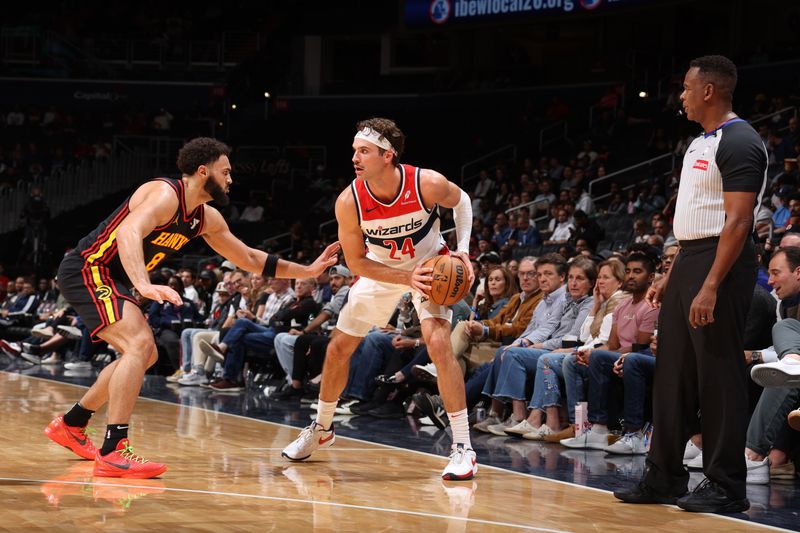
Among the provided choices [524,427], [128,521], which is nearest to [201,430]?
[524,427]

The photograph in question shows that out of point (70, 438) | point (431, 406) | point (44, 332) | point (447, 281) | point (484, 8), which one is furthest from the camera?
point (484, 8)

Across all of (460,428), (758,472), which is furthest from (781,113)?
(460,428)

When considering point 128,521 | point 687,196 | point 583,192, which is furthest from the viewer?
point 583,192

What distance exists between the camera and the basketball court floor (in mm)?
4102

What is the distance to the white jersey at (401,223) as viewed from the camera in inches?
213

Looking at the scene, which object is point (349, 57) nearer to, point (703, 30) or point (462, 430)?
point (703, 30)

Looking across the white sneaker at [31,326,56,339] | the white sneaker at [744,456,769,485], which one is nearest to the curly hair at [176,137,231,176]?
the white sneaker at [744,456,769,485]

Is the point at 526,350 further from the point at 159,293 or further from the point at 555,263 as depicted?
the point at 159,293

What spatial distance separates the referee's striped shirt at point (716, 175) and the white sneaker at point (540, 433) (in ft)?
9.19

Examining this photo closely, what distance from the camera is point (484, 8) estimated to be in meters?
19.8

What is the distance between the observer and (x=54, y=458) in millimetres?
5570

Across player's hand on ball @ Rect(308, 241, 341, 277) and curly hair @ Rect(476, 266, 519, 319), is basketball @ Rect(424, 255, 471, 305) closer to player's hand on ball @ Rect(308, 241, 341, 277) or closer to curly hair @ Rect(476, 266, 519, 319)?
player's hand on ball @ Rect(308, 241, 341, 277)

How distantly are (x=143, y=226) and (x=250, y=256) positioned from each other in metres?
0.82

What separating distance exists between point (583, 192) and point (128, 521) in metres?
12.9
